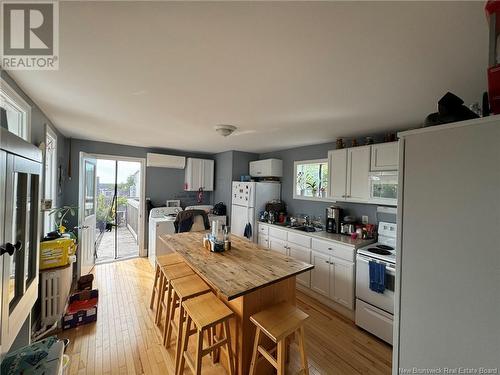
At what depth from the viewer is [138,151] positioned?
14.6 ft

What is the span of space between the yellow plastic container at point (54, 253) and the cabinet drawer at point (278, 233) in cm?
289

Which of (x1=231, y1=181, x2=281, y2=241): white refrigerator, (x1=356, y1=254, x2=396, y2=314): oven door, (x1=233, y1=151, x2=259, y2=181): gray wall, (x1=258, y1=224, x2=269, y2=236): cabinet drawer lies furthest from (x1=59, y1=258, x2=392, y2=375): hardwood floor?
(x1=233, y1=151, x2=259, y2=181): gray wall

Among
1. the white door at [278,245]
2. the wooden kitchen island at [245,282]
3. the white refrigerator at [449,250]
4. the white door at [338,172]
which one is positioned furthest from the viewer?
the white door at [278,245]

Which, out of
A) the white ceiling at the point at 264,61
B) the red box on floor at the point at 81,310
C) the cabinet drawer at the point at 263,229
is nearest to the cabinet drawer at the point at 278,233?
the cabinet drawer at the point at 263,229

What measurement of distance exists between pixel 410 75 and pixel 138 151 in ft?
15.2

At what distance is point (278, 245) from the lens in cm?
368

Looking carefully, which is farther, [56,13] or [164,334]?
[164,334]

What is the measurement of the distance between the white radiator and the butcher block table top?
1184 mm

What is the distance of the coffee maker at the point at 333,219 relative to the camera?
330cm

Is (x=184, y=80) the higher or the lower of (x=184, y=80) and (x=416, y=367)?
the higher

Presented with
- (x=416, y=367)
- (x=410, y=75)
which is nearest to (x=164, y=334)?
(x=416, y=367)

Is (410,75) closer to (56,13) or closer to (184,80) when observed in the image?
(184,80)

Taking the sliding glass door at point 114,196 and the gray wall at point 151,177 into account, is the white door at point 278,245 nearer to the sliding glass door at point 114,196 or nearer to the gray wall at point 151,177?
the gray wall at point 151,177

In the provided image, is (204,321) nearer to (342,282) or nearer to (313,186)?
(342,282)
